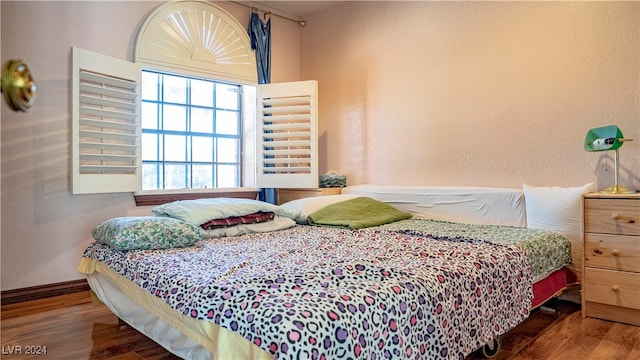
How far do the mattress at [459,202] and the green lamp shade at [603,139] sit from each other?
1.68 feet

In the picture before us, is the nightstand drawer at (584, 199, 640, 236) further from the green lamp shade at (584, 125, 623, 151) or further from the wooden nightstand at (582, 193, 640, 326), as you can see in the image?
the green lamp shade at (584, 125, 623, 151)

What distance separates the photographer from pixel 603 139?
233 cm

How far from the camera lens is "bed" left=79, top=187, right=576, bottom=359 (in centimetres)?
106

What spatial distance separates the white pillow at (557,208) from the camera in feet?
A: 7.95

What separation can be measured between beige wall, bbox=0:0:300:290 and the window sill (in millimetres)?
199

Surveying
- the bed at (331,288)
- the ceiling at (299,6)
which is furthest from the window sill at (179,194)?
the ceiling at (299,6)

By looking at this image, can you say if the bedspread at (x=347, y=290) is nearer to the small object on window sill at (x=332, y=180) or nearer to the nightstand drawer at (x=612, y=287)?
the nightstand drawer at (x=612, y=287)

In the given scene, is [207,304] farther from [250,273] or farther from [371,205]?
[371,205]

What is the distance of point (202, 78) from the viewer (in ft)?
11.6

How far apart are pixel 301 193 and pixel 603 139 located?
2.40 m

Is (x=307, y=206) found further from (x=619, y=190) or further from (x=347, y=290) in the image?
(x=619, y=190)

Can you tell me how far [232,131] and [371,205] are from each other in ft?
5.66

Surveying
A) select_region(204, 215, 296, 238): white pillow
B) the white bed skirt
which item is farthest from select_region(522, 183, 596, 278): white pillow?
the white bed skirt

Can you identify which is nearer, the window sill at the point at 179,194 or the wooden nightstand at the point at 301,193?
the window sill at the point at 179,194
